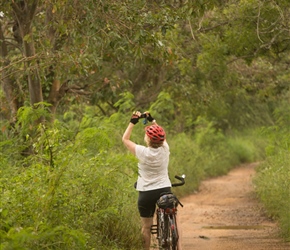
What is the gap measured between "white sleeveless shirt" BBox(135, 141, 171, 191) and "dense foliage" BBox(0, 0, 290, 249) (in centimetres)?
48

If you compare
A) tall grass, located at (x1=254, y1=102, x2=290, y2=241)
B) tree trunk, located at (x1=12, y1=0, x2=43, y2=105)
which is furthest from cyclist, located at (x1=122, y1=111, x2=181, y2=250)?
tree trunk, located at (x1=12, y1=0, x2=43, y2=105)

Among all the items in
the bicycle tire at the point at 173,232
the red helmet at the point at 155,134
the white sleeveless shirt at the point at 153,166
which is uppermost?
the red helmet at the point at 155,134

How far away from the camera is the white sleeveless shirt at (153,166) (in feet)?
30.1

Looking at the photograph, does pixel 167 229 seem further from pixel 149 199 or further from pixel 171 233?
pixel 149 199

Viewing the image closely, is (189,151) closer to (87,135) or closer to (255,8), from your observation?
(255,8)

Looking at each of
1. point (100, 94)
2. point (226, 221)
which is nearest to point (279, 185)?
point (226, 221)

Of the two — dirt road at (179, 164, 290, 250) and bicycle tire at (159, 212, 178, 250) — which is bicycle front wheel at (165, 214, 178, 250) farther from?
dirt road at (179, 164, 290, 250)

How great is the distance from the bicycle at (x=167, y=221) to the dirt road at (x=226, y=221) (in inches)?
110

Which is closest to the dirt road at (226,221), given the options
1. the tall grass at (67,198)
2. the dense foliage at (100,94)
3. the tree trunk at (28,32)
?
the dense foliage at (100,94)

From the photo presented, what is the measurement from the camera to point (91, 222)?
9.35m

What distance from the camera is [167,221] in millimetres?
9219

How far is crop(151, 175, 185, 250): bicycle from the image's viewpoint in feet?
29.5

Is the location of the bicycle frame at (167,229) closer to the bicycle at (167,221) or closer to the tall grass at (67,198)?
the bicycle at (167,221)

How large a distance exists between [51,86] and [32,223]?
8.04 metres
